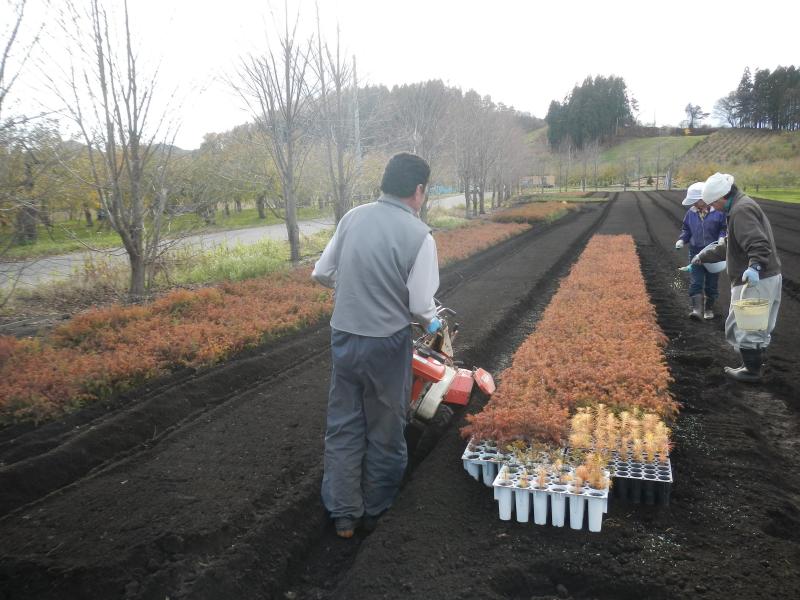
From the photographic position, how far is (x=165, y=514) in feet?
A: 12.3

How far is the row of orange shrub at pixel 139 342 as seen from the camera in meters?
5.58

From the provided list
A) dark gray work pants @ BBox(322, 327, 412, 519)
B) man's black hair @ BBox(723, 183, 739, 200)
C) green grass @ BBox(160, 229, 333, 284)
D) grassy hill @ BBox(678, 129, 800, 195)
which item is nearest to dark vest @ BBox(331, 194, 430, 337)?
dark gray work pants @ BBox(322, 327, 412, 519)

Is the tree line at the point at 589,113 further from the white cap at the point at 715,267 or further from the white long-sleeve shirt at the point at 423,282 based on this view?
the white long-sleeve shirt at the point at 423,282

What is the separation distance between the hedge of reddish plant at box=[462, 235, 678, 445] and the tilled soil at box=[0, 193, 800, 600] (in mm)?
475

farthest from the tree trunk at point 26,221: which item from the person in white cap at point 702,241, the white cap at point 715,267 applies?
the white cap at point 715,267

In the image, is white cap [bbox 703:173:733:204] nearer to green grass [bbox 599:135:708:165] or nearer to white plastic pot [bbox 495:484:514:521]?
white plastic pot [bbox 495:484:514:521]

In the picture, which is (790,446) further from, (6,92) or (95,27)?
(95,27)

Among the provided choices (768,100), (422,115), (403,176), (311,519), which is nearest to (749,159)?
(768,100)

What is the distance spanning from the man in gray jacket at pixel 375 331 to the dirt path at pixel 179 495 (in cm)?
44

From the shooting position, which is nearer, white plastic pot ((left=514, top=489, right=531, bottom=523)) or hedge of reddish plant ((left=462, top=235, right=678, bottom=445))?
white plastic pot ((left=514, top=489, right=531, bottom=523))

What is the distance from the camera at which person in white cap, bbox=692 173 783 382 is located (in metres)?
5.81

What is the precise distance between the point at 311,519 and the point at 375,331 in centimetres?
149

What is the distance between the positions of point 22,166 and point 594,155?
316 feet

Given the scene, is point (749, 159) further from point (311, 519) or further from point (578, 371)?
point (311, 519)
